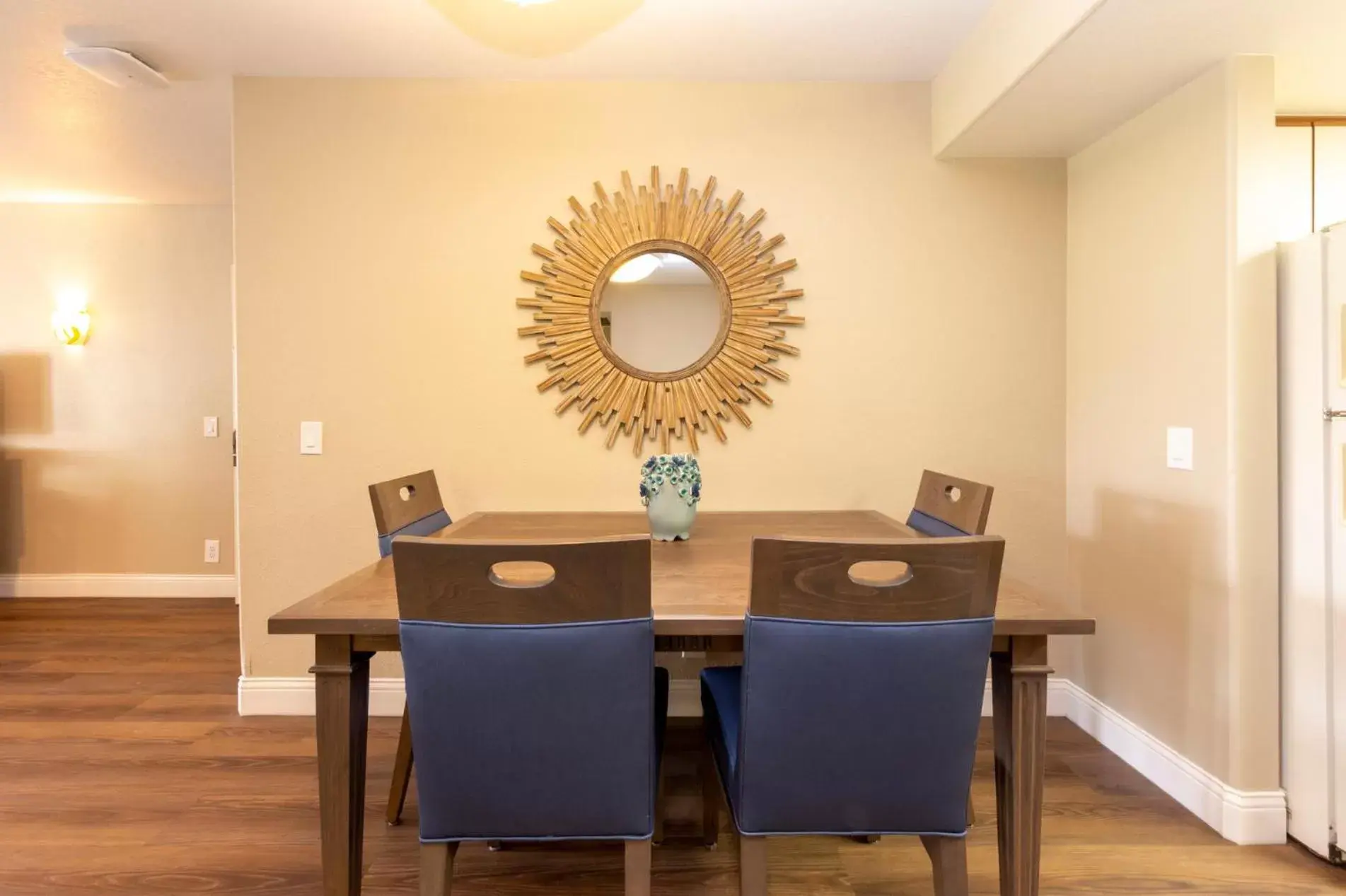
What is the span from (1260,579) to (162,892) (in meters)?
2.71

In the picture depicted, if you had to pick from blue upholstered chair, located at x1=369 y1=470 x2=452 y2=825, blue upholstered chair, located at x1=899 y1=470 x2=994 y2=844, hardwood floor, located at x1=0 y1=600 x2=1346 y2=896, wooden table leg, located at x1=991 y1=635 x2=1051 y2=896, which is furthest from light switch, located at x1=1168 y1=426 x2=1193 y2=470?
blue upholstered chair, located at x1=369 y1=470 x2=452 y2=825

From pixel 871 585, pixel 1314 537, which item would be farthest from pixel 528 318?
pixel 1314 537

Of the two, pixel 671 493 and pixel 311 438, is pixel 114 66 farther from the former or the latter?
pixel 671 493

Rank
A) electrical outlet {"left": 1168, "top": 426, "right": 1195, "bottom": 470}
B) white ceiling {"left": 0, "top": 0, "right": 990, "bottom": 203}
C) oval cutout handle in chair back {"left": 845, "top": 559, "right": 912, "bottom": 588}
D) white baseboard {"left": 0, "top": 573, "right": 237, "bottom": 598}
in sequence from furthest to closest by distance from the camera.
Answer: white baseboard {"left": 0, "top": 573, "right": 237, "bottom": 598} → white ceiling {"left": 0, "top": 0, "right": 990, "bottom": 203} → electrical outlet {"left": 1168, "top": 426, "right": 1195, "bottom": 470} → oval cutout handle in chair back {"left": 845, "top": 559, "right": 912, "bottom": 588}

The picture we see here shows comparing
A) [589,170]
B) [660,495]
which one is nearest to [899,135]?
[589,170]

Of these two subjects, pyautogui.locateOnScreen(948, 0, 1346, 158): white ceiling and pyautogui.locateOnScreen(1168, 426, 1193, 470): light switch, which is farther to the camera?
pyautogui.locateOnScreen(1168, 426, 1193, 470): light switch

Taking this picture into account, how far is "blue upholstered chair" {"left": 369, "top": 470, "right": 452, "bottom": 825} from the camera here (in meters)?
1.86

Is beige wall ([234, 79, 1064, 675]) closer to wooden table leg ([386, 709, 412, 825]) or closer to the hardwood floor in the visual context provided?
the hardwood floor

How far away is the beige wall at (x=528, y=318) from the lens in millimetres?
2621

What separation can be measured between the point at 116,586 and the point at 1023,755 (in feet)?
15.8

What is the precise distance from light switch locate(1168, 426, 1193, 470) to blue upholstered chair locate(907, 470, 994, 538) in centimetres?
58

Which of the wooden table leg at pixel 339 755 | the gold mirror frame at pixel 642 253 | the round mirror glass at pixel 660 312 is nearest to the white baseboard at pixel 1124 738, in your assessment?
the wooden table leg at pixel 339 755

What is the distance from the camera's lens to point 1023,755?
52.6 inches

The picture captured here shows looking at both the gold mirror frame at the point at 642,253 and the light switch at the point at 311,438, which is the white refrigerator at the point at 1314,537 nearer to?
the gold mirror frame at the point at 642,253
